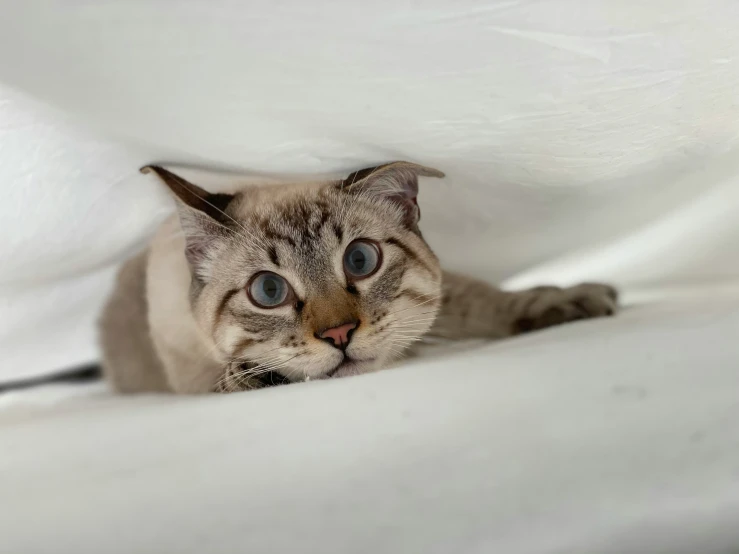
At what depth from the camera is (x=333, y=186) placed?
1.44m

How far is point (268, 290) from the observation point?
1380mm

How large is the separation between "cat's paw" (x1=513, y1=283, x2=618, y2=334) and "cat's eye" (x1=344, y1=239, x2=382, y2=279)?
544 millimetres

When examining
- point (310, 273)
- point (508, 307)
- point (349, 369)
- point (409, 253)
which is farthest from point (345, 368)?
point (508, 307)

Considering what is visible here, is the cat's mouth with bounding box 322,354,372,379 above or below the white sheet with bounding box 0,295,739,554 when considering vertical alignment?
above

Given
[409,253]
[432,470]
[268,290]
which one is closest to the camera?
[432,470]

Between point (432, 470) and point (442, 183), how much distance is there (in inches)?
32.3

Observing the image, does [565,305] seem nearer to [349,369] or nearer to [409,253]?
[409,253]

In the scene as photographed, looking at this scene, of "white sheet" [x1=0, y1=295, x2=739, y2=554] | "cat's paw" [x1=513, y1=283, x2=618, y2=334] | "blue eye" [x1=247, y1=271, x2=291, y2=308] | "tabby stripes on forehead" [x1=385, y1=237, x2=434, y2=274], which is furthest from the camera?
"cat's paw" [x1=513, y1=283, x2=618, y2=334]

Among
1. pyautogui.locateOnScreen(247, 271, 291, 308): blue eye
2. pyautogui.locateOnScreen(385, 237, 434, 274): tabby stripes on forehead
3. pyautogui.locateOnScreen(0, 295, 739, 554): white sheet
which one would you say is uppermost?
pyautogui.locateOnScreen(385, 237, 434, 274): tabby stripes on forehead

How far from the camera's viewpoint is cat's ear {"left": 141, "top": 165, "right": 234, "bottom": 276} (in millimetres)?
1324

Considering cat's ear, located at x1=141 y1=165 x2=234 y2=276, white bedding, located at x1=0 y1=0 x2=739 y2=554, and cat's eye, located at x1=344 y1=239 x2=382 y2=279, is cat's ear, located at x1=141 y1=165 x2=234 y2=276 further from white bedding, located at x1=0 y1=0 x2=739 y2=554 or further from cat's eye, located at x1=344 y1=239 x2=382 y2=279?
cat's eye, located at x1=344 y1=239 x2=382 y2=279

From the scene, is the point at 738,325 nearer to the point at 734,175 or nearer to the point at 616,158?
the point at 616,158

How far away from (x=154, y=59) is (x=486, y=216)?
93 cm

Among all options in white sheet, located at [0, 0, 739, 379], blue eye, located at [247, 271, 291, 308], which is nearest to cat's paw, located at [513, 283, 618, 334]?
white sheet, located at [0, 0, 739, 379]
